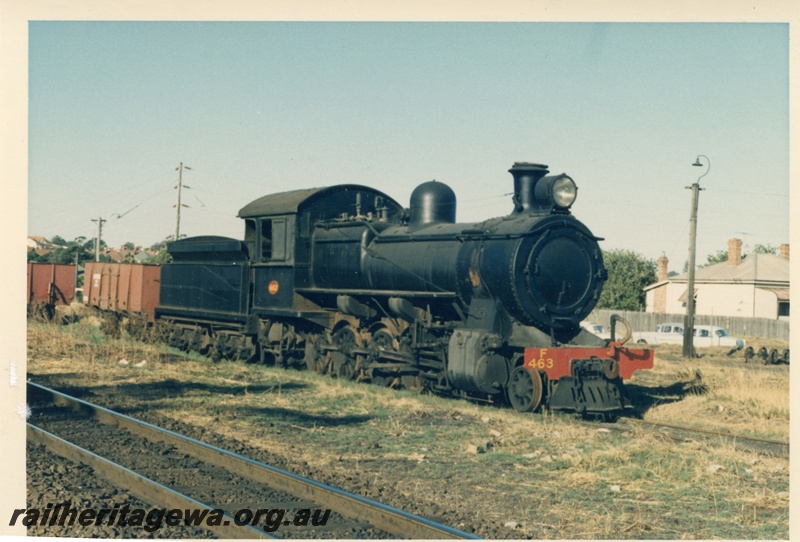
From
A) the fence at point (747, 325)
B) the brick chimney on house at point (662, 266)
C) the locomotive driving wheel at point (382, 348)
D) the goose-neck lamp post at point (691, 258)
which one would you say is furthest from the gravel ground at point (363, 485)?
the brick chimney on house at point (662, 266)

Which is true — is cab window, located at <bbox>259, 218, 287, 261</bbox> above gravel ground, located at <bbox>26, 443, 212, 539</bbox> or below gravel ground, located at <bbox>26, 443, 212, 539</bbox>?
above

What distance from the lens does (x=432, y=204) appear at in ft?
48.3

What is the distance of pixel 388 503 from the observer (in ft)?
22.8

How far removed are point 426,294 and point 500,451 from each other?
429 cm

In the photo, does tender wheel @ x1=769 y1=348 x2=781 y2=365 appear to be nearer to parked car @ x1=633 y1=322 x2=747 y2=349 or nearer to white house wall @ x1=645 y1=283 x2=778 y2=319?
parked car @ x1=633 y1=322 x2=747 y2=349

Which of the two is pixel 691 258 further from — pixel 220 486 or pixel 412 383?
pixel 220 486

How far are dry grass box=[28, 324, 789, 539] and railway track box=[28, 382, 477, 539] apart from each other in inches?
23.4

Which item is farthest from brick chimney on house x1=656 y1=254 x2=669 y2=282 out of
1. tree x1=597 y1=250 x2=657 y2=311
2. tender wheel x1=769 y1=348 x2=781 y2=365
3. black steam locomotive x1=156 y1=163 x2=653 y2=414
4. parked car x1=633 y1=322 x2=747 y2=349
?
black steam locomotive x1=156 y1=163 x2=653 y2=414

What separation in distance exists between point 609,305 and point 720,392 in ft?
151

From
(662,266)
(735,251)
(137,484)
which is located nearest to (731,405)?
(137,484)

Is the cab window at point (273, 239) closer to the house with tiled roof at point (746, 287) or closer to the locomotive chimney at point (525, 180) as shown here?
the locomotive chimney at point (525, 180)

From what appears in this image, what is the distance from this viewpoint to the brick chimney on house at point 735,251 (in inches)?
1822

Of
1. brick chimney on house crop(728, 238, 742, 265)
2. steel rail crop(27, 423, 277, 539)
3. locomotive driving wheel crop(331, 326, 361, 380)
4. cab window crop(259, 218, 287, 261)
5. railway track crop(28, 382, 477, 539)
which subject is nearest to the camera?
steel rail crop(27, 423, 277, 539)

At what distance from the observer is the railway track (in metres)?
6.27
